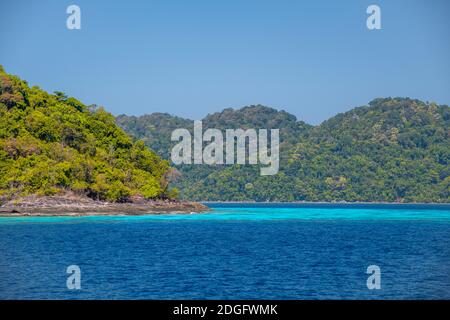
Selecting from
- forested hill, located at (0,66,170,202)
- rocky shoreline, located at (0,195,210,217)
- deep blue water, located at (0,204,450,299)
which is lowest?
deep blue water, located at (0,204,450,299)

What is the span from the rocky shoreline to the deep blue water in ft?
104

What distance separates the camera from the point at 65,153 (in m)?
153

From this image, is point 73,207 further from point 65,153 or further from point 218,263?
point 218,263

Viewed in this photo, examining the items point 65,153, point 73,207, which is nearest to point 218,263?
point 73,207

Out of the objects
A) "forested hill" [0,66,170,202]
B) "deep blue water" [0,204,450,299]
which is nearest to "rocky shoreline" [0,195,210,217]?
"forested hill" [0,66,170,202]

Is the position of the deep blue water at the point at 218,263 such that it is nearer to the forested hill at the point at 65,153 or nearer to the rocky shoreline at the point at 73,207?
the rocky shoreline at the point at 73,207

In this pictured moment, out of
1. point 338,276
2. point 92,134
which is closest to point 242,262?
point 338,276

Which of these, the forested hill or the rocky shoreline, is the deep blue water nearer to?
the rocky shoreline

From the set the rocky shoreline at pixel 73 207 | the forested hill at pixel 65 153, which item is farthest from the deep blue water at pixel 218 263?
the forested hill at pixel 65 153

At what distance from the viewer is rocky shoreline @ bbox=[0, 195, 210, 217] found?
131875 mm

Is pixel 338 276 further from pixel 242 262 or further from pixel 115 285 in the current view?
pixel 115 285

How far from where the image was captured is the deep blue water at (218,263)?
151 ft

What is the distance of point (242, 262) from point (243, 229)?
48.4 metres
